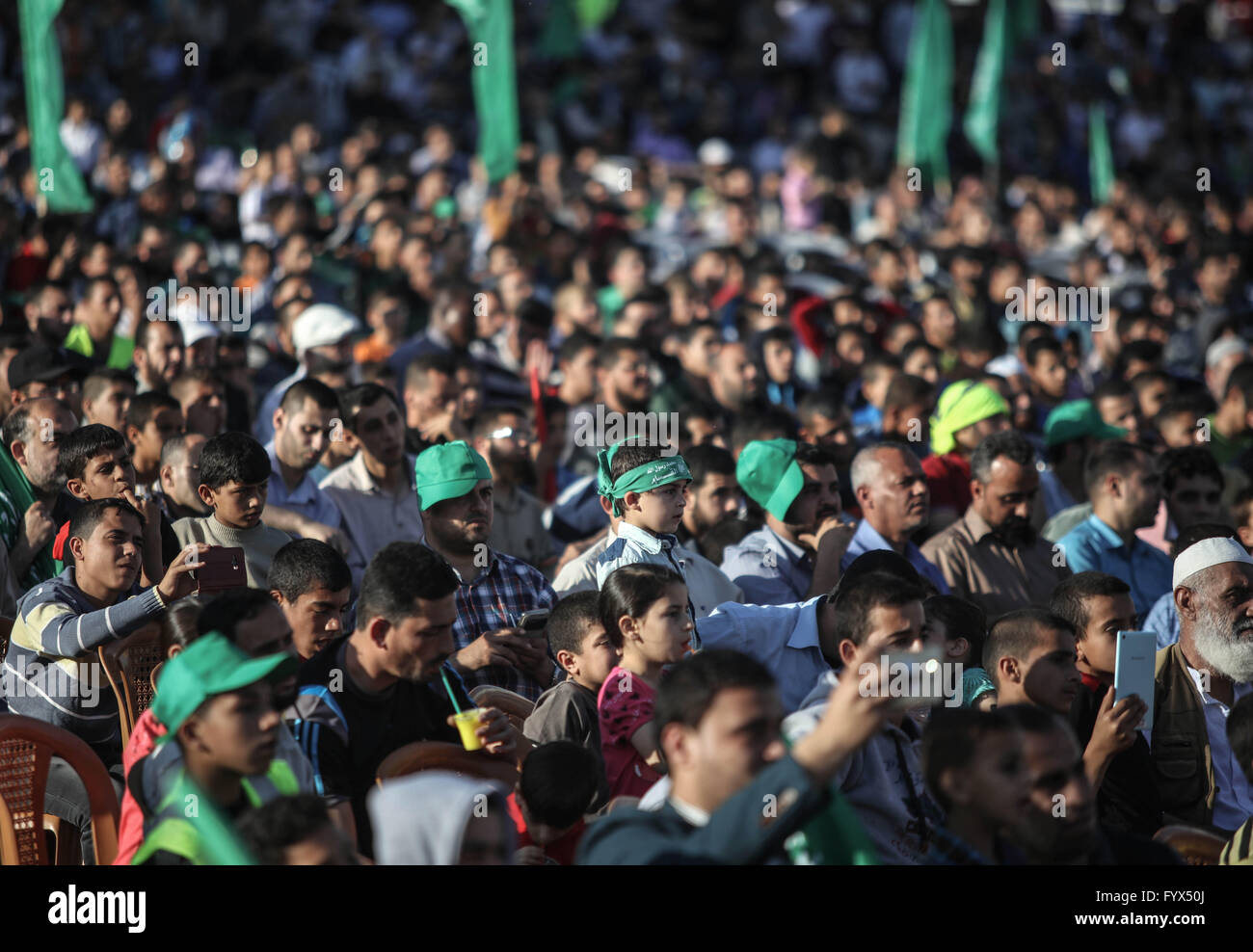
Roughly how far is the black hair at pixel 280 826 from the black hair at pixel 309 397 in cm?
379

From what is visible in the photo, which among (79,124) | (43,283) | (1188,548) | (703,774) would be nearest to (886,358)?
(1188,548)

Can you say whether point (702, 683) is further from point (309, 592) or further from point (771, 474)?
point (771, 474)

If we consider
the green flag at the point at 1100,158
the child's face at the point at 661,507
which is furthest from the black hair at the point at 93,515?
the green flag at the point at 1100,158

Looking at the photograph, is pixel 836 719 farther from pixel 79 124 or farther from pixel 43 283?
pixel 79 124

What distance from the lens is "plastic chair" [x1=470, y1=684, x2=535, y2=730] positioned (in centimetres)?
496

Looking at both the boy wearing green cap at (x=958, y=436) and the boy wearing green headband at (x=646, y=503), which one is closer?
the boy wearing green headband at (x=646, y=503)

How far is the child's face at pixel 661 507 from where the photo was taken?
591 centimetres

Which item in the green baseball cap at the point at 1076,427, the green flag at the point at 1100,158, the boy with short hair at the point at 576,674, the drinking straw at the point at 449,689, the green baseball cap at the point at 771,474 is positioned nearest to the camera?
the drinking straw at the point at 449,689

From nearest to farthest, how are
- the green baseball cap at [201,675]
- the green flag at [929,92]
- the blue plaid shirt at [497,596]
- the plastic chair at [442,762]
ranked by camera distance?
1. the green baseball cap at [201,675]
2. the plastic chair at [442,762]
3. the blue plaid shirt at [497,596]
4. the green flag at [929,92]

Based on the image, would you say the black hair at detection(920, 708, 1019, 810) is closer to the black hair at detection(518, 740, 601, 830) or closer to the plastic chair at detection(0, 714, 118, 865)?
the black hair at detection(518, 740, 601, 830)

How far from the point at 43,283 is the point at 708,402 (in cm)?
402

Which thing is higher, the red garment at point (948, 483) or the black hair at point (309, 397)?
the black hair at point (309, 397)

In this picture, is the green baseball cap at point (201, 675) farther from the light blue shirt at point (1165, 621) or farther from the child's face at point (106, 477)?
the light blue shirt at point (1165, 621)

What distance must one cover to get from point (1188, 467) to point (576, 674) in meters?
4.16
